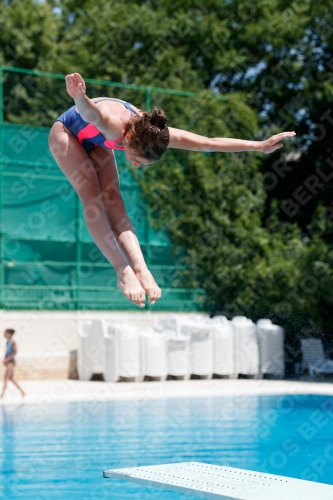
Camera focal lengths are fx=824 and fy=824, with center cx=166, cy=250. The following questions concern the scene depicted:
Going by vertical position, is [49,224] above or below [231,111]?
below

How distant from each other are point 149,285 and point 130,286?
16 centimetres

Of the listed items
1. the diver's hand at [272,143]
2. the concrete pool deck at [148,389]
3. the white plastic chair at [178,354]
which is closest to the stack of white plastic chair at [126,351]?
the concrete pool deck at [148,389]

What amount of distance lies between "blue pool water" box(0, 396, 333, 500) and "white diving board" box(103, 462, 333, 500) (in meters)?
1.11

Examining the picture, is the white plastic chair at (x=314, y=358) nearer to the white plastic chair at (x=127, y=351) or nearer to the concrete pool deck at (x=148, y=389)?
the concrete pool deck at (x=148, y=389)

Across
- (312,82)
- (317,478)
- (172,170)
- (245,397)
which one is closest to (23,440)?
(317,478)

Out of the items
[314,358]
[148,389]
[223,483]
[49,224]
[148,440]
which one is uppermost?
[49,224]

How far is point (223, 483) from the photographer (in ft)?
18.8

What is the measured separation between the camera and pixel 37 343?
15.2 meters

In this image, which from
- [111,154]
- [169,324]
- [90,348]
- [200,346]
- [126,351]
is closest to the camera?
[111,154]

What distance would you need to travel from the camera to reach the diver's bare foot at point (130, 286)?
4.98m

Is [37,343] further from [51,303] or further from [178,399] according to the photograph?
[178,399]

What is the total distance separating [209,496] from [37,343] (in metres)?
10.2

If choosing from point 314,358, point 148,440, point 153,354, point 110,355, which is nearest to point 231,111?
point 314,358

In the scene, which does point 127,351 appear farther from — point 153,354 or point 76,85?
point 76,85
